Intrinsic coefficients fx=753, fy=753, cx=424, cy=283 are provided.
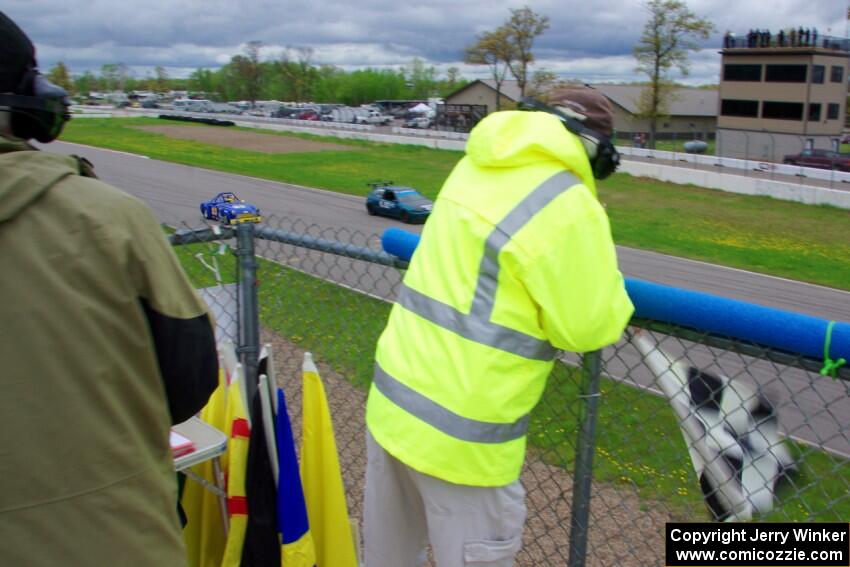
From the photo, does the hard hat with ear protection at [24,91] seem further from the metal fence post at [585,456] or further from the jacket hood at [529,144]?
the metal fence post at [585,456]

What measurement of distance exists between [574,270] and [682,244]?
20.3 meters

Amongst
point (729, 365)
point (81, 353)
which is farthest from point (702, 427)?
point (729, 365)

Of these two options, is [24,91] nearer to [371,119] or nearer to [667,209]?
[667,209]

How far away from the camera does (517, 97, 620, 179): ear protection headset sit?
7.43 feet

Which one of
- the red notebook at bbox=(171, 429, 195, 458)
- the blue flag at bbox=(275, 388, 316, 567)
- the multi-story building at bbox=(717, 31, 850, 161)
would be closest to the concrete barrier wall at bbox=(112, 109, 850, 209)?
the multi-story building at bbox=(717, 31, 850, 161)

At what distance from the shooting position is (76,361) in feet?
5.28

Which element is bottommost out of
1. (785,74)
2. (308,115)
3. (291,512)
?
(308,115)

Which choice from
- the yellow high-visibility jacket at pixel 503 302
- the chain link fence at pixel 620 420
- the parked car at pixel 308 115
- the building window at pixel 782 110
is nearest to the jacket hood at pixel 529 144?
the yellow high-visibility jacket at pixel 503 302

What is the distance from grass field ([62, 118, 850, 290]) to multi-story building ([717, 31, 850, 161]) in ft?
80.4

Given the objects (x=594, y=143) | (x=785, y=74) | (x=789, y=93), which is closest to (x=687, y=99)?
(x=785, y=74)

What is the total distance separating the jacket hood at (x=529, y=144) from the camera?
6.90ft

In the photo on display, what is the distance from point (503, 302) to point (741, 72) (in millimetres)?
60727

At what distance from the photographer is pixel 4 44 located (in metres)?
1.73

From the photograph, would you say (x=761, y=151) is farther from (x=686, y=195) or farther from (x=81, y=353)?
(x=81, y=353)
